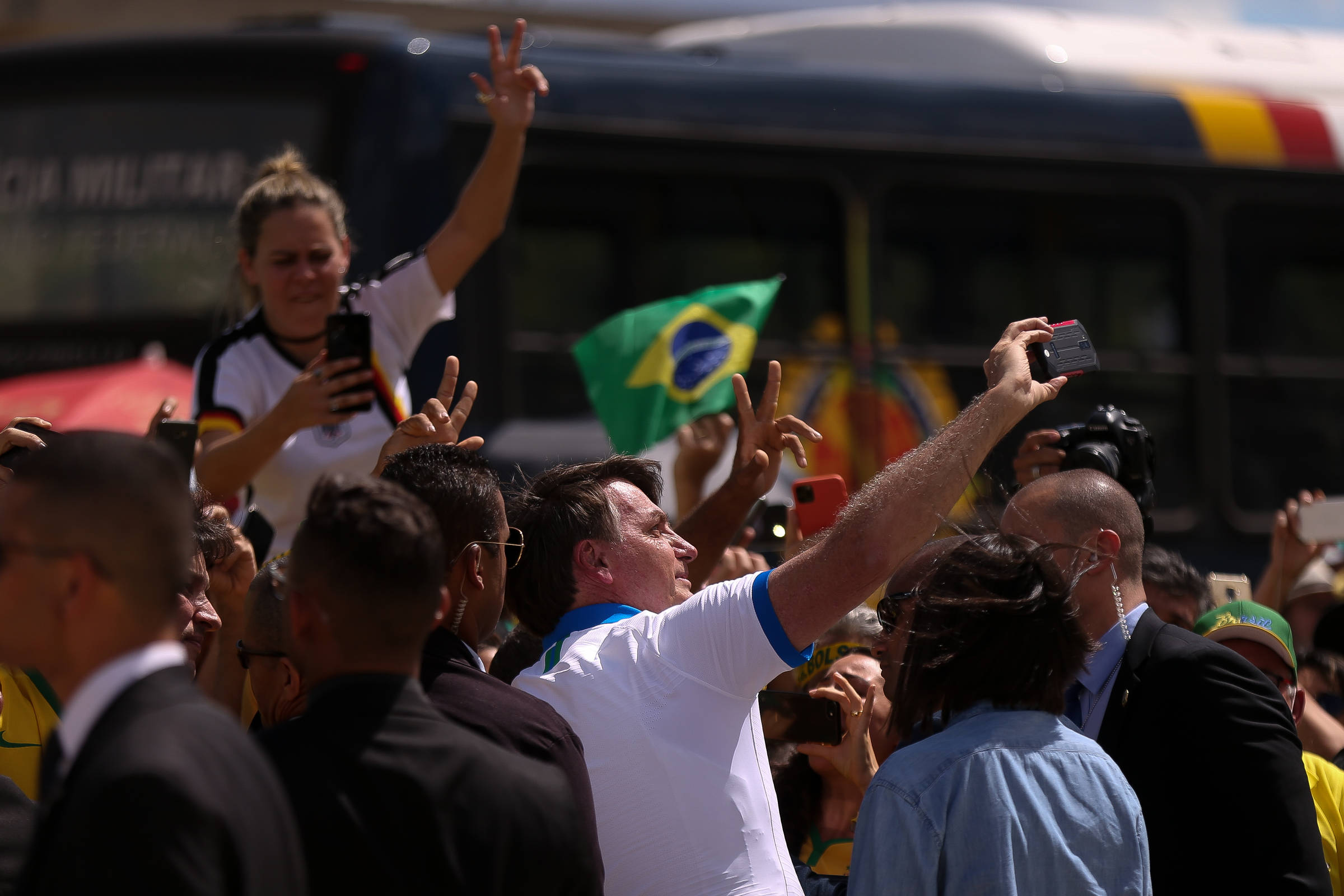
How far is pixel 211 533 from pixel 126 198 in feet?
13.8

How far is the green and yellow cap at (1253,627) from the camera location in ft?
13.4

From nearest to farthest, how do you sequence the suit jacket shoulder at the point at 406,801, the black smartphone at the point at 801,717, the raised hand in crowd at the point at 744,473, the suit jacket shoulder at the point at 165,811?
the suit jacket shoulder at the point at 165,811, the suit jacket shoulder at the point at 406,801, the black smartphone at the point at 801,717, the raised hand in crowd at the point at 744,473

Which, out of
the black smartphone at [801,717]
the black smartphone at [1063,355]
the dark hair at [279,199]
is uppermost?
the black smartphone at [1063,355]

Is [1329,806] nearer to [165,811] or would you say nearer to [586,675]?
[586,675]

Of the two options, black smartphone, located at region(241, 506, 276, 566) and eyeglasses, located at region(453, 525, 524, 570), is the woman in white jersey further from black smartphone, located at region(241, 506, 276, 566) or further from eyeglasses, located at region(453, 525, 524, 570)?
eyeglasses, located at region(453, 525, 524, 570)

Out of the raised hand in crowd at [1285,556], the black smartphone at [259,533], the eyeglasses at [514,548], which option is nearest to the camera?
the eyeglasses at [514,548]

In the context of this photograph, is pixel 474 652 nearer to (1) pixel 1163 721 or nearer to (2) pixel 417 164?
(1) pixel 1163 721

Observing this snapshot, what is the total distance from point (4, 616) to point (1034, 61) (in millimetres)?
7405

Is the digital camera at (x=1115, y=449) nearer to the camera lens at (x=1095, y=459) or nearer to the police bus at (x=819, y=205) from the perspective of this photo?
the camera lens at (x=1095, y=459)

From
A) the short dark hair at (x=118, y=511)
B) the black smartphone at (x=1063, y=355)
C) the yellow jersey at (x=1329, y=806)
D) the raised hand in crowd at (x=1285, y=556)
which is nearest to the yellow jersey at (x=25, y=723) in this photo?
the short dark hair at (x=118, y=511)

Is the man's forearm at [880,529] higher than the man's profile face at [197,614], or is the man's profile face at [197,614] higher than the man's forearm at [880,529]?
the man's forearm at [880,529]

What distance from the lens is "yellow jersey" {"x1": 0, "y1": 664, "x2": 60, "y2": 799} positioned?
3123 millimetres

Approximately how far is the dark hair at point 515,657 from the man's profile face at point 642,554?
0.47 meters

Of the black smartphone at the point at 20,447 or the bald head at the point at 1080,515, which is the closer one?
the black smartphone at the point at 20,447
